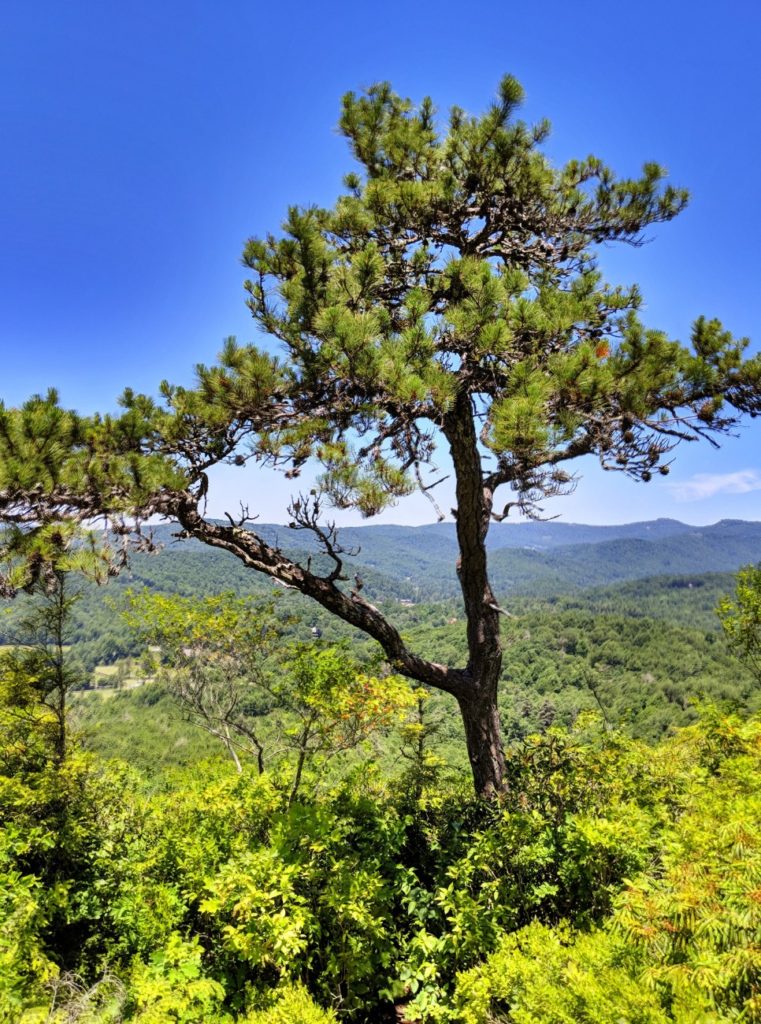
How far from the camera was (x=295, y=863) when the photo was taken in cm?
291

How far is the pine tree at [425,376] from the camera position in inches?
123

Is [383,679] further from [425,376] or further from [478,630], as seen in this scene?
[425,376]

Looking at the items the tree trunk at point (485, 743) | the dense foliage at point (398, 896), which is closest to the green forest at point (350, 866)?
the dense foliage at point (398, 896)

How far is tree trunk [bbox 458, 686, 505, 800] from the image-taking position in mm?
4055

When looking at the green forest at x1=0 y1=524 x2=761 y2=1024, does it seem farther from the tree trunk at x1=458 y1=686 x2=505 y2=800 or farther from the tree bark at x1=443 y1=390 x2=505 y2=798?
the tree bark at x1=443 y1=390 x2=505 y2=798

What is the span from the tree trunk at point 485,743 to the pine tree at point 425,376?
0.01m

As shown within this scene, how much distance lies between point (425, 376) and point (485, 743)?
3.02 metres

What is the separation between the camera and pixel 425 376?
3.10 meters

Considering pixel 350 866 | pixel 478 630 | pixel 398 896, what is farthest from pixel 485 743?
pixel 350 866

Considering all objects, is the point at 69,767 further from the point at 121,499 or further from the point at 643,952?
the point at 643,952

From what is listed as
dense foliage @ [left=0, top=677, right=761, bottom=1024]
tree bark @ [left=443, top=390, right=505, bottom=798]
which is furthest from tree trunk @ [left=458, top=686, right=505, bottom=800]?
→ dense foliage @ [left=0, top=677, right=761, bottom=1024]

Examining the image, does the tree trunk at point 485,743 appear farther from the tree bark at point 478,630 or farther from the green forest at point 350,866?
the green forest at point 350,866

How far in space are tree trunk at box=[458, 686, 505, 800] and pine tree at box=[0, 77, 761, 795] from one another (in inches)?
0.5

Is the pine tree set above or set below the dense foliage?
above
